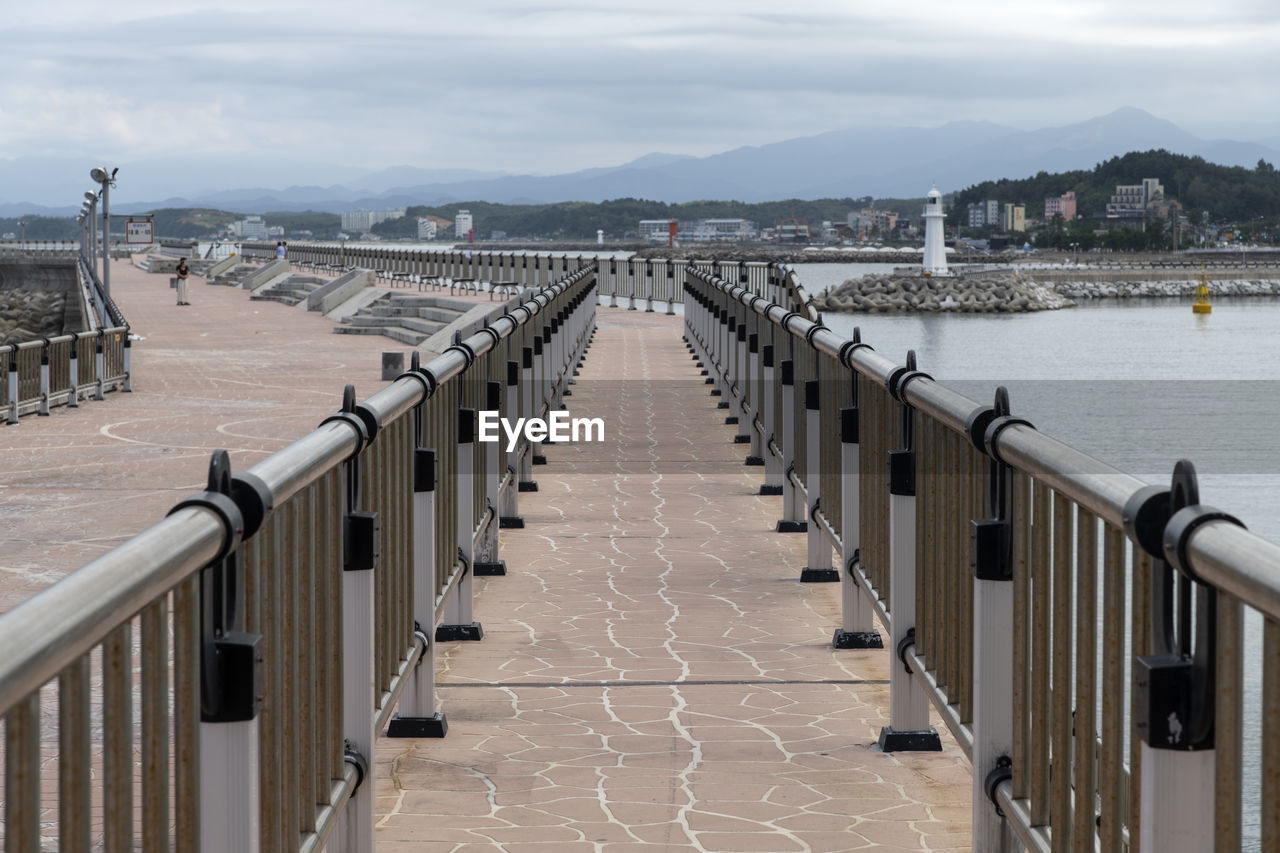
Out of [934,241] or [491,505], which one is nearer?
[491,505]

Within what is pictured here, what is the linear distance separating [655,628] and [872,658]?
3.58ft

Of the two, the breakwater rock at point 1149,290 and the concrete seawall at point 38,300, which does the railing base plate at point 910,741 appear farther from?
the breakwater rock at point 1149,290

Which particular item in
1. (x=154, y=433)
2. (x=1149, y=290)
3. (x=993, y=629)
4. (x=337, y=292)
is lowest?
(x=154, y=433)

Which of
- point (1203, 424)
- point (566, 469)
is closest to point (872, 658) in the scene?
point (566, 469)

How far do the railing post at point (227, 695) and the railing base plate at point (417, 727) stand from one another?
121 inches

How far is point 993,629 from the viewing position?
3.89 m

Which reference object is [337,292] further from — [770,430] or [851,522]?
[851,522]

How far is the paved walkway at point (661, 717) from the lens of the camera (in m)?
4.84

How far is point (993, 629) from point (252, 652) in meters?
2.00

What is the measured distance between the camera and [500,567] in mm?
8773

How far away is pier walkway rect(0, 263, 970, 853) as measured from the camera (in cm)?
490

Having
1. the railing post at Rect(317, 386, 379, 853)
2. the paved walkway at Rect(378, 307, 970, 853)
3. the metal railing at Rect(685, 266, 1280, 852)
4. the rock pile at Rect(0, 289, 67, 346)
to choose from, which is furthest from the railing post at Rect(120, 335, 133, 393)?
the rock pile at Rect(0, 289, 67, 346)

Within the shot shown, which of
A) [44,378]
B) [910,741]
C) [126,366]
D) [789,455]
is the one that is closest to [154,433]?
[44,378]

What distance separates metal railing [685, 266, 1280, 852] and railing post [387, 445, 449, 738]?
5.27ft
